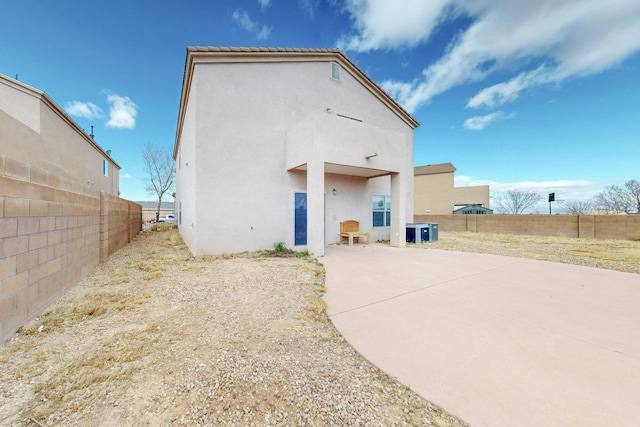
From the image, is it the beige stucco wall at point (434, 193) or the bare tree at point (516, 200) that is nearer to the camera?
the beige stucco wall at point (434, 193)

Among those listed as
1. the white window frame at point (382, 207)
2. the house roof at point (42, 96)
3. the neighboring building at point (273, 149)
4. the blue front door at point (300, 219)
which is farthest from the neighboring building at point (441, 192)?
the house roof at point (42, 96)

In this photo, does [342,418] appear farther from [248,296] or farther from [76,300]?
[76,300]

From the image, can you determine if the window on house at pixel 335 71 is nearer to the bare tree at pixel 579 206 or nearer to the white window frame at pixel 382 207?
the white window frame at pixel 382 207

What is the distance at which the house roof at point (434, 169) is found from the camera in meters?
32.1

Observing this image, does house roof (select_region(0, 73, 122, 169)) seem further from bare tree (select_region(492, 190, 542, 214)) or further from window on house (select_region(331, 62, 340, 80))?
bare tree (select_region(492, 190, 542, 214))

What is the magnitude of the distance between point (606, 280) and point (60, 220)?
10899 millimetres

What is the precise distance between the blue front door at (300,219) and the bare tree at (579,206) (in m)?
39.2

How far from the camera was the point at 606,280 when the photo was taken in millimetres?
5465

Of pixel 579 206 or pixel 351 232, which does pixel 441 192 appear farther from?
pixel 351 232

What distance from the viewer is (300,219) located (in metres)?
9.68

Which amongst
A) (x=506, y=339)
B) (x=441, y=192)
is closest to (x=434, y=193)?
(x=441, y=192)

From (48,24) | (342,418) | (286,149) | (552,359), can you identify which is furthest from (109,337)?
(48,24)

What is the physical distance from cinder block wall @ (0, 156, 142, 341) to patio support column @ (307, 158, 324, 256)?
18.6ft

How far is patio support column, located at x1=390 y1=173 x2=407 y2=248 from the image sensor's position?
10.4 metres
